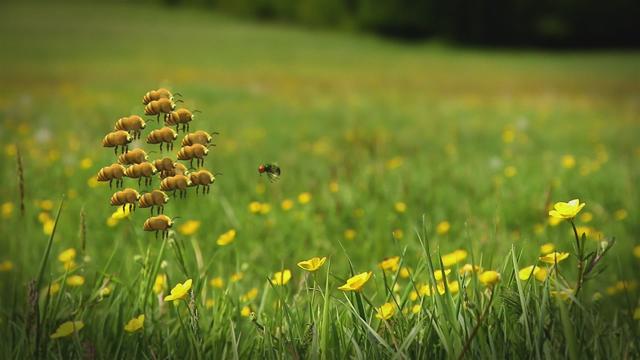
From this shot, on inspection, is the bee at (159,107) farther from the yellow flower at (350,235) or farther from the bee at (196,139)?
the yellow flower at (350,235)

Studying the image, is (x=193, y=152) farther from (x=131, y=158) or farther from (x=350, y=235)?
(x=350, y=235)

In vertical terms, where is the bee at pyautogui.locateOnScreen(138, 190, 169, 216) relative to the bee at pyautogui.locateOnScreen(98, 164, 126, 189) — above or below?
below

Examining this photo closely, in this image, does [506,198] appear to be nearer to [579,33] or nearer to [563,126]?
[563,126]

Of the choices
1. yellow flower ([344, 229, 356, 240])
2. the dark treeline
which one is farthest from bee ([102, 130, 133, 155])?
the dark treeline

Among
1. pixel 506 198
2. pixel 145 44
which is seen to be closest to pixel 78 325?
pixel 506 198

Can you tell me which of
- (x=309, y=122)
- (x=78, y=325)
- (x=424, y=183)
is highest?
(x=78, y=325)

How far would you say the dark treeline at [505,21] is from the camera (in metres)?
29.6

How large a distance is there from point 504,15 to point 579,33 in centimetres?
358

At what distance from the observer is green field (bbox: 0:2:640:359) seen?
1.39m

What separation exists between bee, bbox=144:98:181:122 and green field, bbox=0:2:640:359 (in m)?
0.52

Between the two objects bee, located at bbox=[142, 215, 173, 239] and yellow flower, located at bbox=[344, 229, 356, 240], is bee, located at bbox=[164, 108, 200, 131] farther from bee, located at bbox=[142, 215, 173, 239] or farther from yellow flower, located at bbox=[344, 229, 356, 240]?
yellow flower, located at bbox=[344, 229, 356, 240]

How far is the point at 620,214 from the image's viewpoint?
3344 millimetres

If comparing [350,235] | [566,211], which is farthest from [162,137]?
[350,235]

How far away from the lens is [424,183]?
399 centimetres
